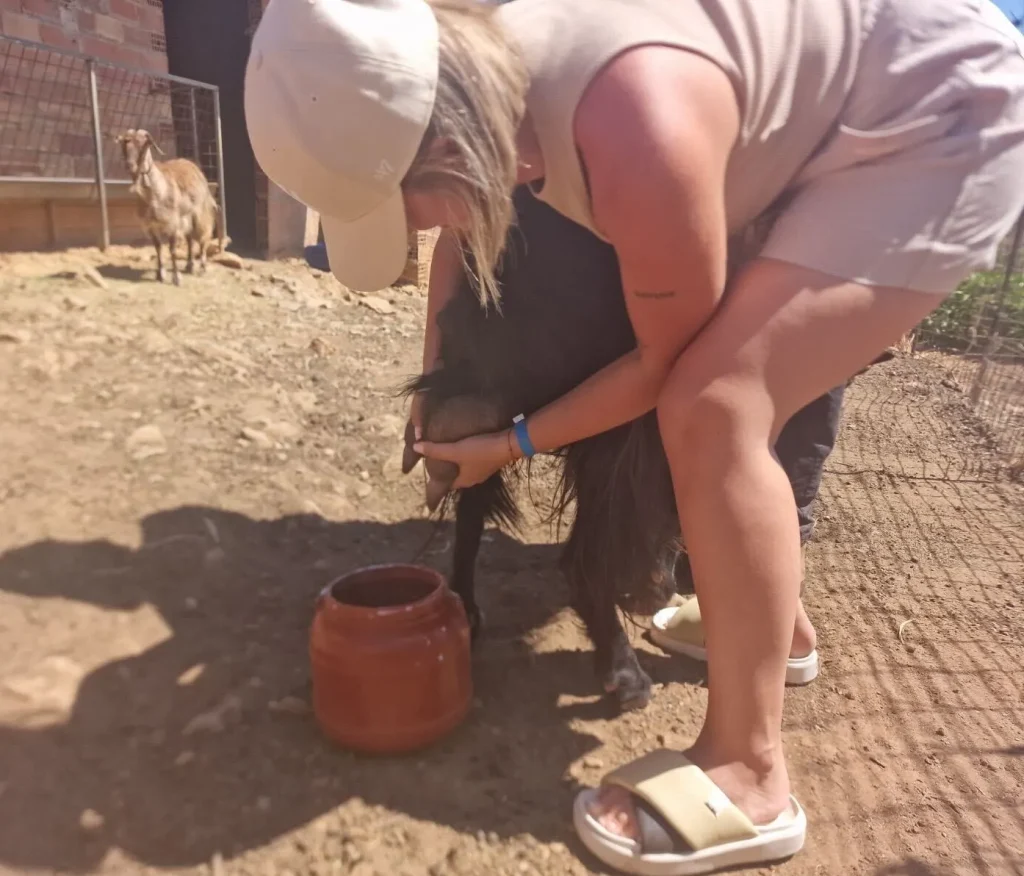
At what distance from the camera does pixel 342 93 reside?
0.87 metres

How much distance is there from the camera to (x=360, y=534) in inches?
73.2

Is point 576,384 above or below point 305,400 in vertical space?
above

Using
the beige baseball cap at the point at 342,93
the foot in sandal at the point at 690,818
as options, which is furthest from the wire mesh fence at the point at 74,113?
the foot in sandal at the point at 690,818

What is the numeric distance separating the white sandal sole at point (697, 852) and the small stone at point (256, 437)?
4.00 feet

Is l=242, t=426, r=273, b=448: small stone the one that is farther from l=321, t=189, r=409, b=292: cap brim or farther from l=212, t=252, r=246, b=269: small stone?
l=212, t=252, r=246, b=269: small stone

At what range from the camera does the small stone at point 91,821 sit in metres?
1.06

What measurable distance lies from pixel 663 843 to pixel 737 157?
0.83m

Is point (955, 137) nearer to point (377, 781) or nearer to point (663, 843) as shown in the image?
point (663, 843)

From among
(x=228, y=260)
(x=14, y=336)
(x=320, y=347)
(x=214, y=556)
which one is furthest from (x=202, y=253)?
(x=214, y=556)

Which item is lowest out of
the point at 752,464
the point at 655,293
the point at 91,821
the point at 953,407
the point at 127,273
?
the point at 953,407

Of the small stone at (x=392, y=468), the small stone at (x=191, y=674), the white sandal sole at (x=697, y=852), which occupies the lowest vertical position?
the small stone at (x=392, y=468)

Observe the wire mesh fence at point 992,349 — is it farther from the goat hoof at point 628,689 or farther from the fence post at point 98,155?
the fence post at point 98,155

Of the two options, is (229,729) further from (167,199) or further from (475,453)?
(167,199)

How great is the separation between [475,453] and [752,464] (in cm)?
42
